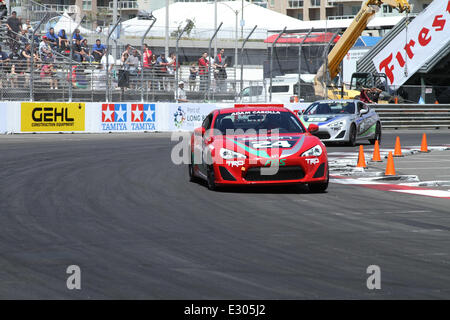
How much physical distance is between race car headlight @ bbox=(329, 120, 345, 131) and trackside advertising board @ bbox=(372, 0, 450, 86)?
20.1m

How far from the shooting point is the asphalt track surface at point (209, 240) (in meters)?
5.96

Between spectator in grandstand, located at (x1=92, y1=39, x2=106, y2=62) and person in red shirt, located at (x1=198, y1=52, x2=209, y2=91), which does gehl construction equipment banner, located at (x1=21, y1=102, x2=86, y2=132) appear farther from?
person in red shirt, located at (x1=198, y1=52, x2=209, y2=91)

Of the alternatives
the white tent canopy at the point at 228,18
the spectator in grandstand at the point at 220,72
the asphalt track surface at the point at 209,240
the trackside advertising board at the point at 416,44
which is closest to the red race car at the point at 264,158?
the asphalt track surface at the point at 209,240

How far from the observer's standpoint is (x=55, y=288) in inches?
231

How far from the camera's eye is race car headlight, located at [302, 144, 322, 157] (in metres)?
12.1

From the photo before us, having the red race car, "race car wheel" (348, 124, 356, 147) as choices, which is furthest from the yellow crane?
the red race car

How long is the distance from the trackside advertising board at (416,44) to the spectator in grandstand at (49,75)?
64.2ft

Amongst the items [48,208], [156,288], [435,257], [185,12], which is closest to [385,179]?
[48,208]

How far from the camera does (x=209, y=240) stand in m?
8.07

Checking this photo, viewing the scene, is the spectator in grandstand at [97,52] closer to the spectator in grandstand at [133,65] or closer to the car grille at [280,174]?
the spectator in grandstand at [133,65]

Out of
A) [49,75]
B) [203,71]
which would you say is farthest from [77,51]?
[203,71]

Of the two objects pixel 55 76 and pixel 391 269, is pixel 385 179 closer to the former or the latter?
pixel 391 269

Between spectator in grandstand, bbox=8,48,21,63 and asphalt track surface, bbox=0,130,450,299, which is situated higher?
spectator in grandstand, bbox=8,48,21,63

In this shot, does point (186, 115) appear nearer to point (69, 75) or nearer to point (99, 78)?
point (99, 78)
